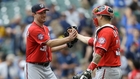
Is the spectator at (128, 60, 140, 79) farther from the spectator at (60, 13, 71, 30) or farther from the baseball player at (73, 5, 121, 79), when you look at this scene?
the spectator at (60, 13, 71, 30)

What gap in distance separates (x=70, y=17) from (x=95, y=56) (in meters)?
8.71

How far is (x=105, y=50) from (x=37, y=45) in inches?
66.1

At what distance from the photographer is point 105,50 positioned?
31.0 ft

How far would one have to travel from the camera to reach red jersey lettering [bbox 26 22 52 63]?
34.1ft

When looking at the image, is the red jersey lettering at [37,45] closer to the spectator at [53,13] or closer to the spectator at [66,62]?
the spectator at [66,62]

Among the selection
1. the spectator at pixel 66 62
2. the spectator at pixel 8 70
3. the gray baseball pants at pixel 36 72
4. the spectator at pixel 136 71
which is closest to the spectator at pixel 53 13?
the spectator at pixel 8 70

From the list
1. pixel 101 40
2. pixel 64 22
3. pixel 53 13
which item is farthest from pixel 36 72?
pixel 53 13

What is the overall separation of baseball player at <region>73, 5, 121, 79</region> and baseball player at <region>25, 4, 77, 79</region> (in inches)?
33.6

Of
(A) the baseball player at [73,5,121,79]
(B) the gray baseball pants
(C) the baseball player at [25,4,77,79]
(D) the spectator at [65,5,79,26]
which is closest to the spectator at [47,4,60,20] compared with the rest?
(D) the spectator at [65,5,79,26]

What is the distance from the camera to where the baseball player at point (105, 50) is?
9.46m

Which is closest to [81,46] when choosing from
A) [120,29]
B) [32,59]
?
[120,29]

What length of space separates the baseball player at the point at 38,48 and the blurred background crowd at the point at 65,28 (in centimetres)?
379

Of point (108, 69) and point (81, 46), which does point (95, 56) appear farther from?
point (81, 46)

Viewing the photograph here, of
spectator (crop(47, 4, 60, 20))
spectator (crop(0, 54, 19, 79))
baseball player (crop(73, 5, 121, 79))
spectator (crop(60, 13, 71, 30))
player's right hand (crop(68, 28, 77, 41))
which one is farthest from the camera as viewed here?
spectator (crop(47, 4, 60, 20))
